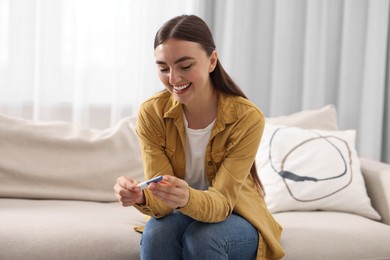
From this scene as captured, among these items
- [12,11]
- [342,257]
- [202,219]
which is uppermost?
[12,11]

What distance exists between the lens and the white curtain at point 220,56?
2754mm

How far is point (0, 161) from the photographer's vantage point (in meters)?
2.38

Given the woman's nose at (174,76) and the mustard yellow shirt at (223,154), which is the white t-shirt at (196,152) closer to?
the mustard yellow shirt at (223,154)

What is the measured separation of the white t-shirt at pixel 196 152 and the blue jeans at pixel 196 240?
0.51 feet

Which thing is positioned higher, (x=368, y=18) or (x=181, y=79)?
(x=368, y=18)

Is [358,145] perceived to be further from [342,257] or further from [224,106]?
[224,106]

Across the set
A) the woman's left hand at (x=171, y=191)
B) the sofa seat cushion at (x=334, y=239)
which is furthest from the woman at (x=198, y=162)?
the sofa seat cushion at (x=334, y=239)

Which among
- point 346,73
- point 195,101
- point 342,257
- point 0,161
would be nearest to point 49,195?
point 0,161

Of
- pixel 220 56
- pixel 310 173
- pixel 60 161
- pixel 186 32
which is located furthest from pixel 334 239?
pixel 220 56

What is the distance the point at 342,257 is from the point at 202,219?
582 mm

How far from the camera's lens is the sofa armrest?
2361mm

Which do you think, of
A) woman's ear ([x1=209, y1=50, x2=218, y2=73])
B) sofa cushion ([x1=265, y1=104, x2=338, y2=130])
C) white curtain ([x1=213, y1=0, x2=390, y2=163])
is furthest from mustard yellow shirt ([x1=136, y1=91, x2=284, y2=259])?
white curtain ([x1=213, y1=0, x2=390, y2=163])

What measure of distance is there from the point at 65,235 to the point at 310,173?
98cm

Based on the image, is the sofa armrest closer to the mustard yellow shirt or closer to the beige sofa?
the beige sofa
